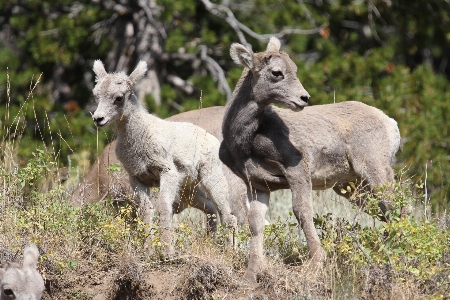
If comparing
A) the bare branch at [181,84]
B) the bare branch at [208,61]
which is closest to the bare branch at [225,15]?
the bare branch at [208,61]

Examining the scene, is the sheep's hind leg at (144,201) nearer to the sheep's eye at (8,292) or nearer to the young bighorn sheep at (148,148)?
the young bighorn sheep at (148,148)

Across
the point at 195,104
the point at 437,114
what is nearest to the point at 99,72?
the point at 195,104

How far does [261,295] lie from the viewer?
7.45 metres

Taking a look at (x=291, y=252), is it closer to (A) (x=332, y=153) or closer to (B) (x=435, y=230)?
(A) (x=332, y=153)

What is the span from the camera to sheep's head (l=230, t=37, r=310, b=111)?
7.83m

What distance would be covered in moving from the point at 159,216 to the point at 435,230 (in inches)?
109

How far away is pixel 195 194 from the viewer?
9586 mm

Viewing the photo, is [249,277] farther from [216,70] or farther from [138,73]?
[216,70]

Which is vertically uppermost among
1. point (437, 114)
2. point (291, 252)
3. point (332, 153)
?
point (332, 153)

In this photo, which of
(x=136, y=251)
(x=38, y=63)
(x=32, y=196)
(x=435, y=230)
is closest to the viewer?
(x=435, y=230)

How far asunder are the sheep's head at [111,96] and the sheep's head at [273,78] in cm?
123

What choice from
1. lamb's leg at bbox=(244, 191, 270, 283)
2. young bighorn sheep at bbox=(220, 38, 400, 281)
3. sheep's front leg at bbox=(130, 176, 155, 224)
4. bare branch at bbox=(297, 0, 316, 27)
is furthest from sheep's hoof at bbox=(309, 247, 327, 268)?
bare branch at bbox=(297, 0, 316, 27)

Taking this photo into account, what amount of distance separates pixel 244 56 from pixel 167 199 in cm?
165

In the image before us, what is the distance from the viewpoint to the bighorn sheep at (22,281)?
22.2 ft
